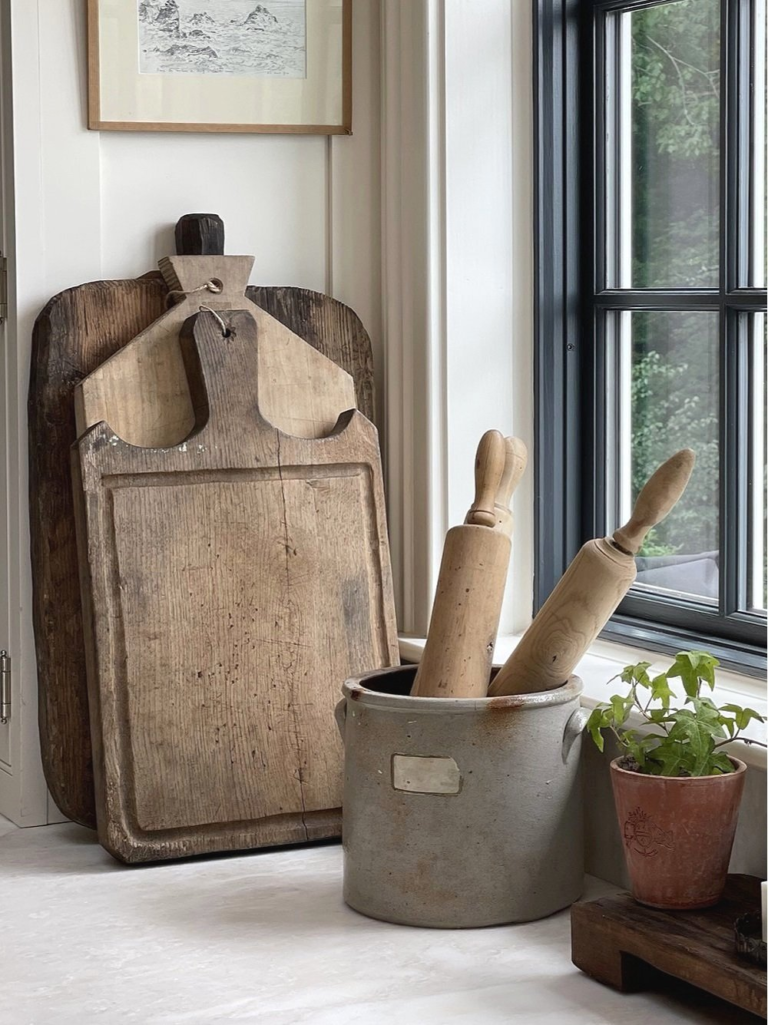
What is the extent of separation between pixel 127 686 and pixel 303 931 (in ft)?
1.64

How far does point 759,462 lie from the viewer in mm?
2098

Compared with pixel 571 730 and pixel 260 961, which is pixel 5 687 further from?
pixel 571 730

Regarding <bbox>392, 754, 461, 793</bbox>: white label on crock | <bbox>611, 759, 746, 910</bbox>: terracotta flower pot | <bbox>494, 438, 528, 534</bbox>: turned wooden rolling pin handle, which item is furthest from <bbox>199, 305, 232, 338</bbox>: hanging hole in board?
<bbox>611, 759, 746, 910</bbox>: terracotta flower pot

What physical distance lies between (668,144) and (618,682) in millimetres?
848

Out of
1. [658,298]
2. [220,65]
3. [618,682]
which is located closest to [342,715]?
[618,682]

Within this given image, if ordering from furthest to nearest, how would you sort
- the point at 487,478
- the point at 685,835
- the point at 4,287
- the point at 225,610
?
the point at 4,287, the point at 225,610, the point at 487,478, the point at 685,835

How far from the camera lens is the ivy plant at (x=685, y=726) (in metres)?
1.69

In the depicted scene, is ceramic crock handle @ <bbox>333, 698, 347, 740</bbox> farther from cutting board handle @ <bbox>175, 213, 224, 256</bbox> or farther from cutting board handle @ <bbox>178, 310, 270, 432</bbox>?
cutting board handle @ <bbox>175, 213, 224, 256</bbox>

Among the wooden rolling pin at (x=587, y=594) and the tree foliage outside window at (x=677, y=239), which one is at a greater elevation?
the tree foliage outside window at (x=677, y=239)

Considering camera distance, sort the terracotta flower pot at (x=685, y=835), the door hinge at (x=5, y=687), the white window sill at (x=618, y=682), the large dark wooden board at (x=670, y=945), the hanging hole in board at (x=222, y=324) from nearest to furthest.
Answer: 1. the large dark wooden board at (x=670, y=945)
2. the terracotta flower pot at (x=685, y=835)
3. the white window sill at (x=618, y=682)
4. the hanging hole in board at (x=222, y=324)
5. the door hinge at (x=5, y=687)

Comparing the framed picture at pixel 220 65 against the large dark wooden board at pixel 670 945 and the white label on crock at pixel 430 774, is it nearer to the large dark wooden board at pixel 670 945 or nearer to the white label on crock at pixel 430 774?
the white label on crock at pixel 430 774

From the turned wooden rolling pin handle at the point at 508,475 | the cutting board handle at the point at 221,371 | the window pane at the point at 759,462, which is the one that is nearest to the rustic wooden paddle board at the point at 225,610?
the cutting board handle at the point at 221,371

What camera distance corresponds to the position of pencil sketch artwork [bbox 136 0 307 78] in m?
2.34

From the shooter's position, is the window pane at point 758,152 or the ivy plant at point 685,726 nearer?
the ivy plant at point 685,726
